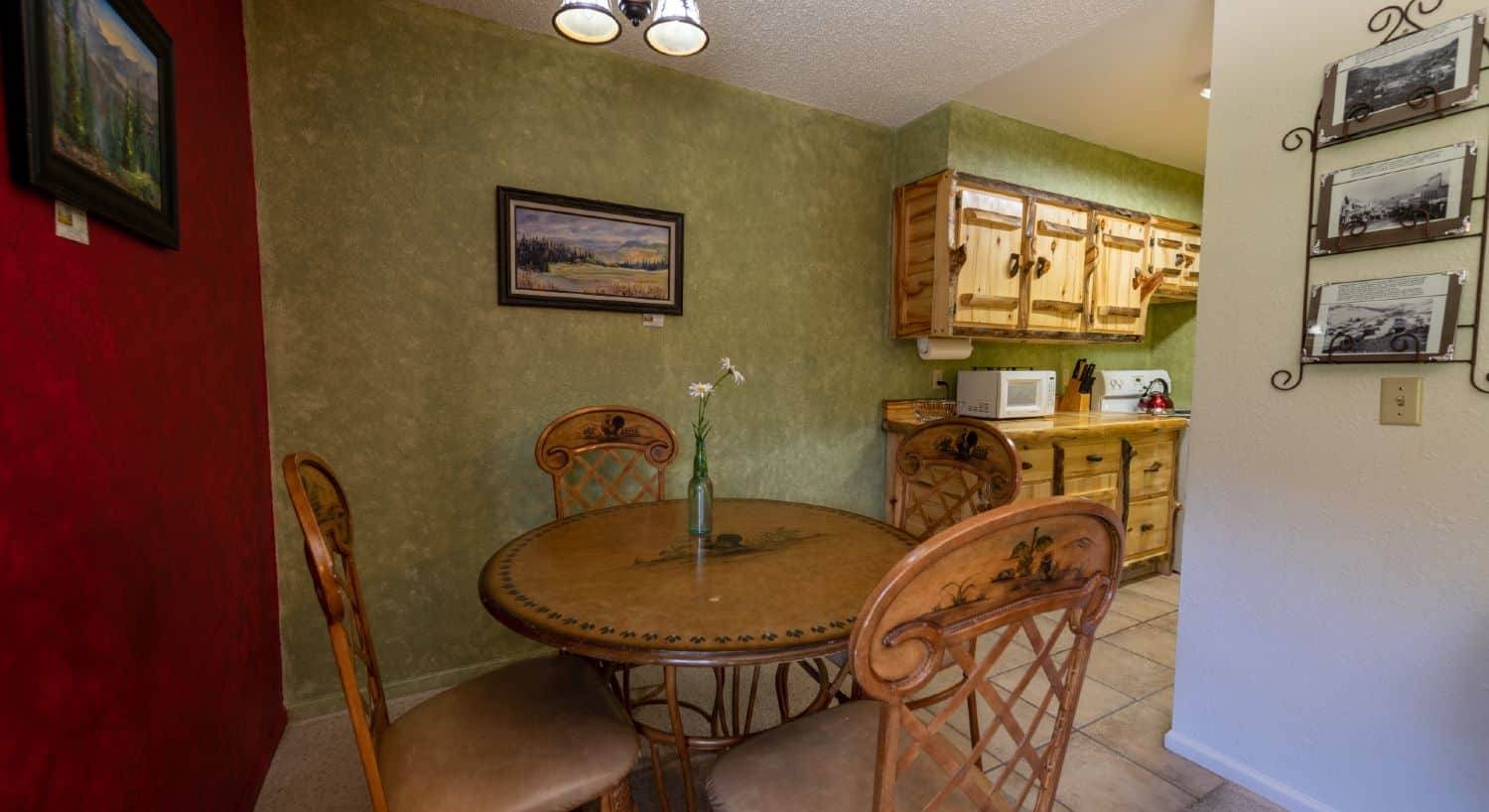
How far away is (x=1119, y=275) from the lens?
3545mm

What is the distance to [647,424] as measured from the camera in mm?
Answer: 2168

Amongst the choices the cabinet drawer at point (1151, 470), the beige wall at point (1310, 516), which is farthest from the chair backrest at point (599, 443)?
the cabinet drawer at point (1151, 470)

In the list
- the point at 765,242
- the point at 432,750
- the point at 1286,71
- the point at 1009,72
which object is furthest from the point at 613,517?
the point at 1009,72

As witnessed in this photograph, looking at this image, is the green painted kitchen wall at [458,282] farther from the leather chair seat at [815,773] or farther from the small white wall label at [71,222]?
the leather chair seat at [815,773]

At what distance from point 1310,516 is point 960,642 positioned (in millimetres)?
1573

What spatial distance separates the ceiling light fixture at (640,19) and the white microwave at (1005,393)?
2.38m

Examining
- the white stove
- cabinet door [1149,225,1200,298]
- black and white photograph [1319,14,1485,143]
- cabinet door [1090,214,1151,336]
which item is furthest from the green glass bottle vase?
cabinet door [1149,225,1200,298]

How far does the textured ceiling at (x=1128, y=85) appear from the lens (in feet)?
7.52

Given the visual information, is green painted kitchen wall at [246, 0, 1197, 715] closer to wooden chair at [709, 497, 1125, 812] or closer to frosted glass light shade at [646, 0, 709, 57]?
frosted glass light shade at [646, 0, 709, 57]

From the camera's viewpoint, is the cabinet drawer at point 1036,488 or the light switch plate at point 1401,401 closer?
the light switch plate at point 1401,401

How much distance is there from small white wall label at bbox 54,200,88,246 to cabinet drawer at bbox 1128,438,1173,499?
13.5 feet

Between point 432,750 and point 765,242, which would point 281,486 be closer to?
point 432,750

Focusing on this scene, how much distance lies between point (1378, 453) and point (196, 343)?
9.68ft

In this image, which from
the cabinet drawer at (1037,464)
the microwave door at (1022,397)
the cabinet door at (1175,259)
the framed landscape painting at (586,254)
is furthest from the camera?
the cabinet door at (1175,259)
